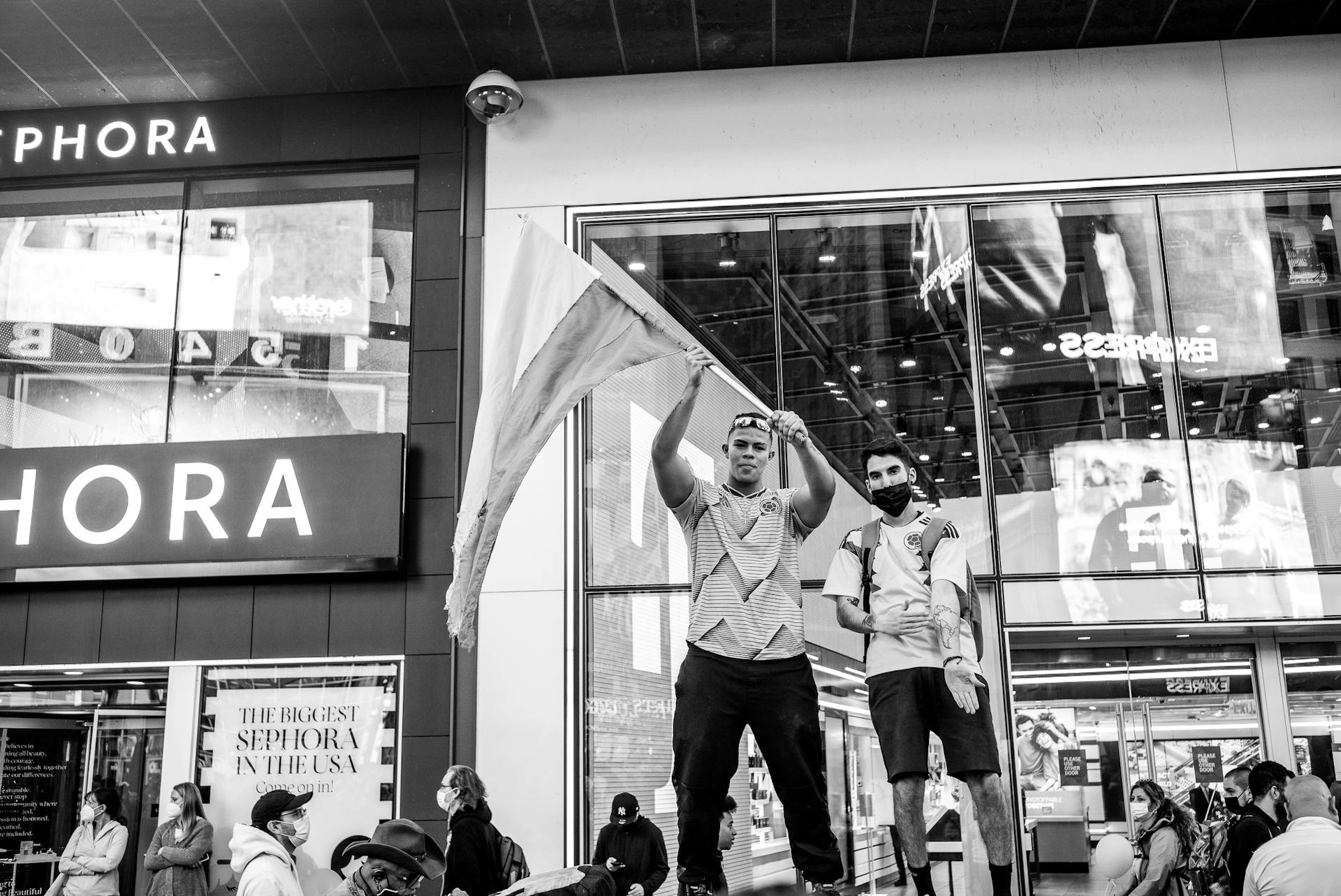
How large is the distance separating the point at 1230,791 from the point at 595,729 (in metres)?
4.62

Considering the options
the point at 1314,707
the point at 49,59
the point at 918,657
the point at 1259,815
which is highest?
the point at 49,59

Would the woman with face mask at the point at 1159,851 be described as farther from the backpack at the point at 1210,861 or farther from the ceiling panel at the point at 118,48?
the ceiling panel at the point at 118,48

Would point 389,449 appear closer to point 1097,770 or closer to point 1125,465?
point 1125,465

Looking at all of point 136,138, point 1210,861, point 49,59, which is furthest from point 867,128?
point 49,59

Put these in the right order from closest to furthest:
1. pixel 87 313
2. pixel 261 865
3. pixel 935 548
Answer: pixel 261 865
pixel 935 548
pixel 87 313

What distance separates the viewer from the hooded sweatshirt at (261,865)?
192 inches

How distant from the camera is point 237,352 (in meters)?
10.3

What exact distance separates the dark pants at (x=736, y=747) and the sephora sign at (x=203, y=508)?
5.30 meters

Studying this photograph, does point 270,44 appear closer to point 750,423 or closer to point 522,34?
point 522,34

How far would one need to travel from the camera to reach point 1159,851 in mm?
7398

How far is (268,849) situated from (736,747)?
2.09 meters

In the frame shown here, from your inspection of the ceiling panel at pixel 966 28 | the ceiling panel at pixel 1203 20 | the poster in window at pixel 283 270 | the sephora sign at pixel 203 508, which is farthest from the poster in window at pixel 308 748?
the ceiling panel at pixel 1203 20

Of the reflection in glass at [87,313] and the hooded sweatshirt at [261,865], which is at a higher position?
the reflection in glass at [87,313]

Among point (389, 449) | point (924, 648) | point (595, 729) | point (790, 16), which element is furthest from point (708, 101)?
point (924, 648)
